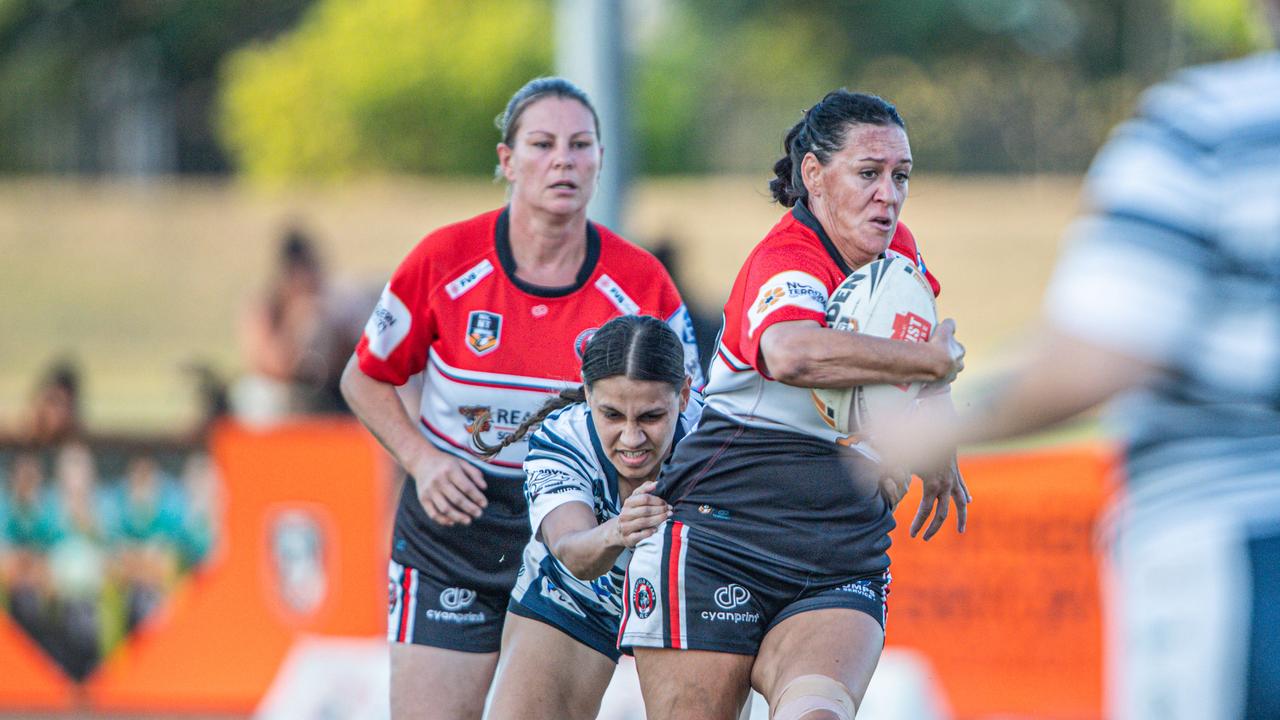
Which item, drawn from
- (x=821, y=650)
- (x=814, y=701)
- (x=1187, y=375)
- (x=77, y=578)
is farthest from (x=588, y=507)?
(x=77, y=578)

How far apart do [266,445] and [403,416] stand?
4.79 meters

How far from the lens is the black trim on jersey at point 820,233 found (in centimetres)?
356

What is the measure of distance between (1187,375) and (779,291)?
4.27 ft

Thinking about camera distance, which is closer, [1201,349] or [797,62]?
[1201,349]

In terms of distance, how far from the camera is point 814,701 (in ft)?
11.2

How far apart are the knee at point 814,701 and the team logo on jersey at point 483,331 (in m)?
1.39

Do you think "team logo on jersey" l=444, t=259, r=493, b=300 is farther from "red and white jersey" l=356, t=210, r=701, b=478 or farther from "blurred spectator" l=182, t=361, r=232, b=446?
"blurred spectator" l=182, t=361, r=232, b=446

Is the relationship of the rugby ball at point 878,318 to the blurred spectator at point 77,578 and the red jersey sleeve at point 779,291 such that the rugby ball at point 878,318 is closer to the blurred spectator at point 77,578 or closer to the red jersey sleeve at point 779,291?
the red jersey sleeve at point 779,291

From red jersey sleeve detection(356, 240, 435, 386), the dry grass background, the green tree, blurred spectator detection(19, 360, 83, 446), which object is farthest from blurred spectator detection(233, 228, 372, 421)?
the green tree

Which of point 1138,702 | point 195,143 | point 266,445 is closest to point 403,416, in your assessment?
point 1138,702

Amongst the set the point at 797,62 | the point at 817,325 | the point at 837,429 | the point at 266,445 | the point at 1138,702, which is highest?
the point at 797,62

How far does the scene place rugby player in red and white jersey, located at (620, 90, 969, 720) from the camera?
3.53 metres

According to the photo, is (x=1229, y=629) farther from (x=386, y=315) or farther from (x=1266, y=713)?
(x=386, y=315)

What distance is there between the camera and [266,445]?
912 cm
